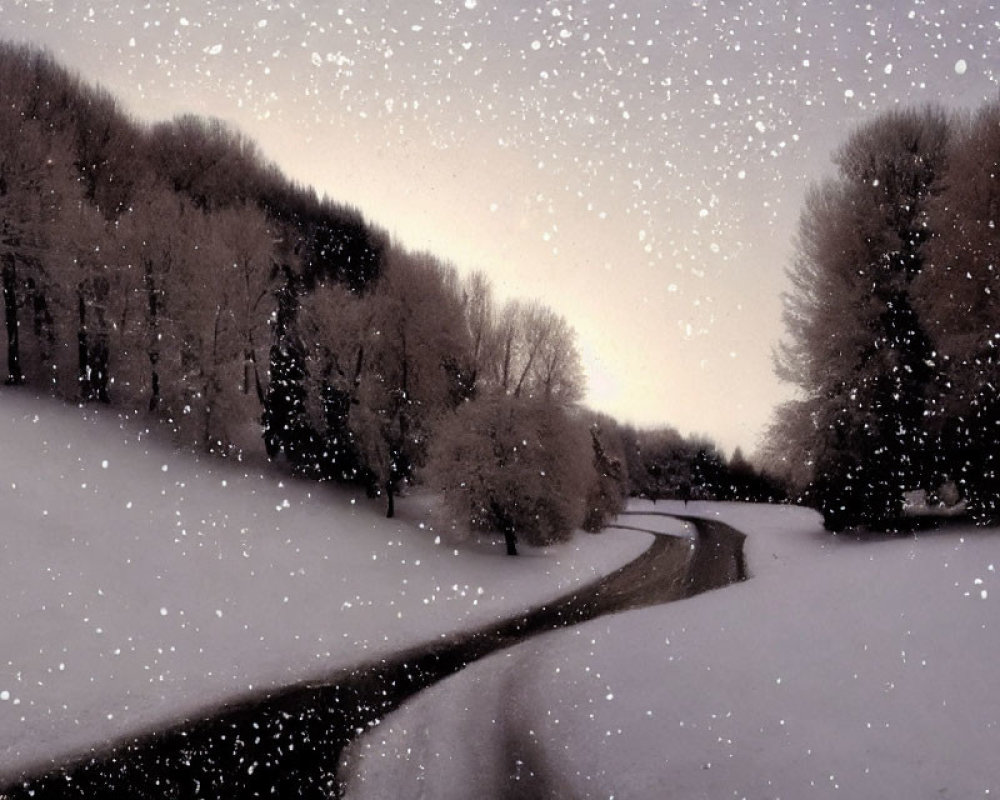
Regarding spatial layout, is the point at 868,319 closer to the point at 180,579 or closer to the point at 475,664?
the point at 475,664

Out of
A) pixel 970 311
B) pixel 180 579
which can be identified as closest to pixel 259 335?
pixel 180 579

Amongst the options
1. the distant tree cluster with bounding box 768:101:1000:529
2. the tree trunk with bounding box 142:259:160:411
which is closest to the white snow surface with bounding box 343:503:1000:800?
the distant tree cluster with bounding box 768:101:1000:529

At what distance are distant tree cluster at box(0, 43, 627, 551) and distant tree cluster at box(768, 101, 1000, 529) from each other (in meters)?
10.1

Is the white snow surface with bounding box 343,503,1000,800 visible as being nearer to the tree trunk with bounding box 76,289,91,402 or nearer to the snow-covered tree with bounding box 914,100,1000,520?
the snow-covered tree with bounding box 914,100,1000,520

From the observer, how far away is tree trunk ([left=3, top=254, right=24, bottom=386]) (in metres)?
29.8

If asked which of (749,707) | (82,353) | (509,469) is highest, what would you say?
(82,353)

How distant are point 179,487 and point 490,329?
1508 centimetres

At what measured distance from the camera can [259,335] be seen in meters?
33.9

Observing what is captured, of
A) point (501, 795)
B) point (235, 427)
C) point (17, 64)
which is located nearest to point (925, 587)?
point (501, 795)

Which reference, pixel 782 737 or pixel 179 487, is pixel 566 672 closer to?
pixel 782 737

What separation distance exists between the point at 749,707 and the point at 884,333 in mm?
21048

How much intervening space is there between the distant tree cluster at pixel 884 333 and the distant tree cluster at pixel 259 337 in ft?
33.1

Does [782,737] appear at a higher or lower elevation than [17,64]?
lower

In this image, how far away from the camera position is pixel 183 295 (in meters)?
31.5
